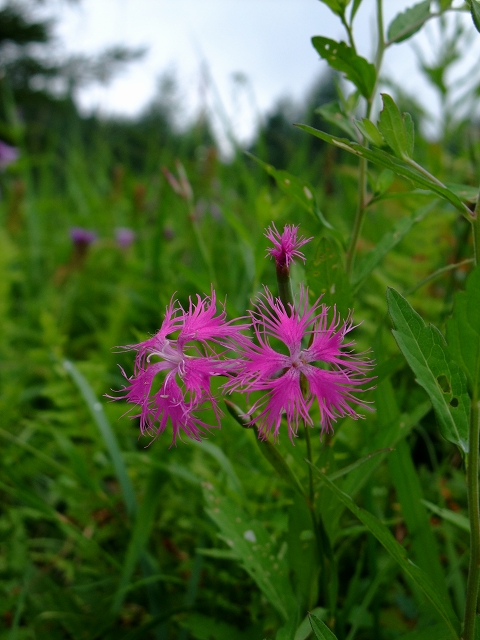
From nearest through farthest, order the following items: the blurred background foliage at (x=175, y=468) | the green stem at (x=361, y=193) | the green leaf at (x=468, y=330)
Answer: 1. the green leaf at (x=468, y=330)
2. the green stem at (x=361, y=193)
3. the blurred background foliage at (x=175, y=468)

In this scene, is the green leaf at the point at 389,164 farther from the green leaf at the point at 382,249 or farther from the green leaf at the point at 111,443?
the green leaf at the point at 111,443

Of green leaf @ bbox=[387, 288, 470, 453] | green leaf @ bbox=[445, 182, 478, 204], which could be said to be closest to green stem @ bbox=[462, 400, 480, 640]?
green leaf @ bbox=[387, 288, 470, 453]

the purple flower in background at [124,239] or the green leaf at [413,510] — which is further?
the purple flower in background at [124,239]

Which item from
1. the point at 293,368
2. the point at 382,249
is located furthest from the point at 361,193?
the point at 293,368

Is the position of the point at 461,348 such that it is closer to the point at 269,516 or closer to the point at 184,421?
the point at 184,421

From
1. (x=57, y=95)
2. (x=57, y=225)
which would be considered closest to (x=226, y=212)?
(x=57, y=225)

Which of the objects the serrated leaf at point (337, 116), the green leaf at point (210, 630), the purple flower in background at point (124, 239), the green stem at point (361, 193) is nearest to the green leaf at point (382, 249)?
the green stem at point (361, 193)

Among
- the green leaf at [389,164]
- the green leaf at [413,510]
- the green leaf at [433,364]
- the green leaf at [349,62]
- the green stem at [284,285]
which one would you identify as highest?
the green leaf at [349,62]
